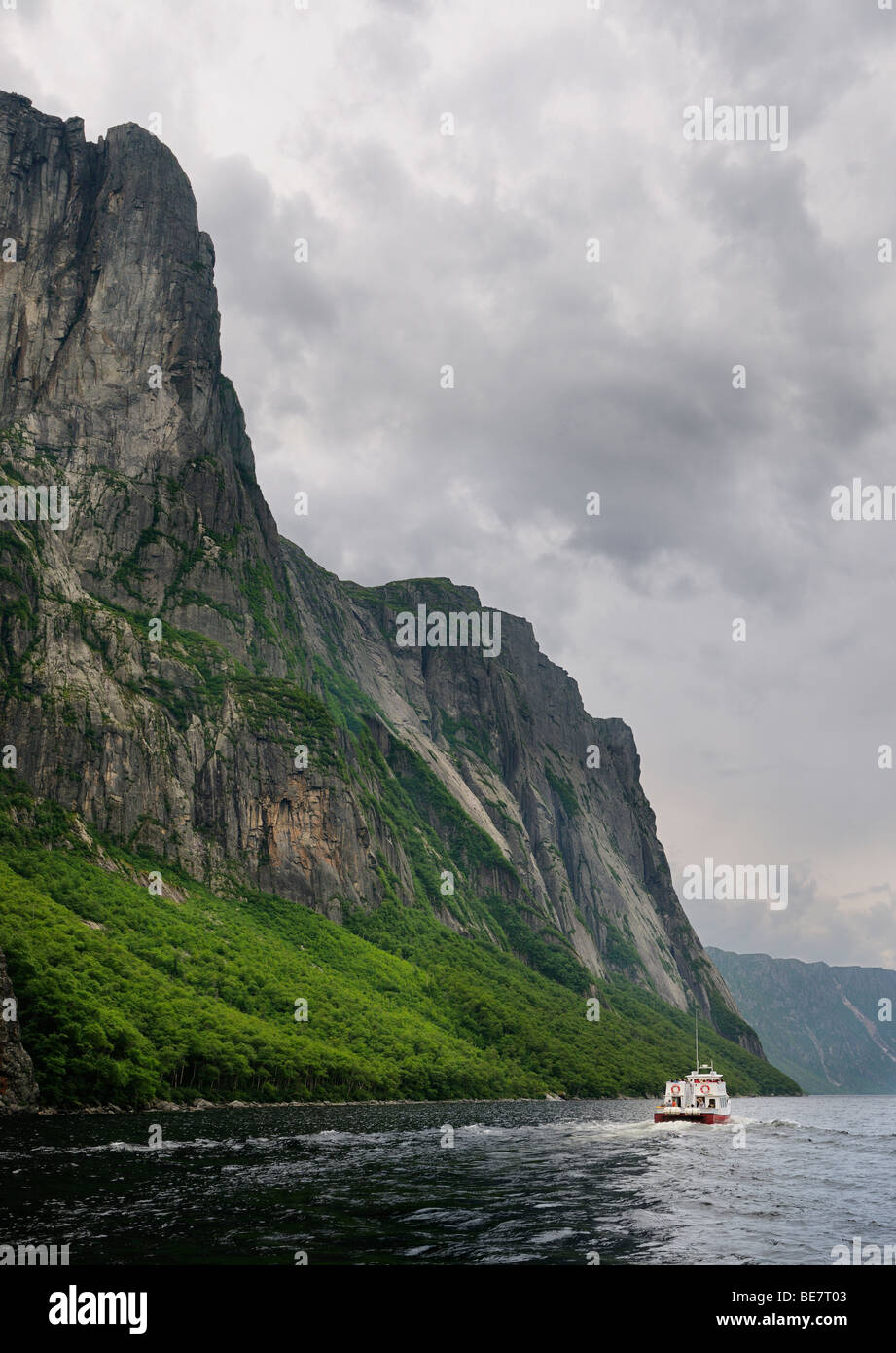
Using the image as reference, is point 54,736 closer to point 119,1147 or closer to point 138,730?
point 138,730

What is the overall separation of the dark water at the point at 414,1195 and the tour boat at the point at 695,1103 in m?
24.2

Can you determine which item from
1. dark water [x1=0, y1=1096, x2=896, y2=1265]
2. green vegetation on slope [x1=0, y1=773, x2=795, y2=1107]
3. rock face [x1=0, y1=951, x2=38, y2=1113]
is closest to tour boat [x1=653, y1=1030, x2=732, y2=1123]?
dark water [x1=0, y1=1096, x2=896, y2=1265]

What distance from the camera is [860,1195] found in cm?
5212

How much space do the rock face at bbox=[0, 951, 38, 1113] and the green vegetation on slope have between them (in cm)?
374

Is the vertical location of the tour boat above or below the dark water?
below

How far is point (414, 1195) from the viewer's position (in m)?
43.9

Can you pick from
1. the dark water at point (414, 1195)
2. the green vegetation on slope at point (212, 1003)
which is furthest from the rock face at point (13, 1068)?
the dark water at point (414, 1195)

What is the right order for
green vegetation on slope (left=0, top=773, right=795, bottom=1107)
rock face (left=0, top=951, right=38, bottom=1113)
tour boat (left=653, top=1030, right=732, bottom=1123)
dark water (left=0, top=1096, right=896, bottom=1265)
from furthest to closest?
tour boat (left=653, top=1030, right=732, bottom=1123) < green vegetation on slope (left=0, top=773, right=795, bottom=1107) < rock face (left=0, top=951, right=38, bottom=1113) < dark water (left=0, top=1096, right=896, bottom=1265)

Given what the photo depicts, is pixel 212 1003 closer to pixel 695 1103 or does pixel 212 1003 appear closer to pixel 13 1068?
pixel 13 1068

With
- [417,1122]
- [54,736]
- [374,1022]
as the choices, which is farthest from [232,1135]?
[54,736]

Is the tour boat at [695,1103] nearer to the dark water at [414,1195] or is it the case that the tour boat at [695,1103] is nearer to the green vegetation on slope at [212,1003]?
the dark water at [414,1195]

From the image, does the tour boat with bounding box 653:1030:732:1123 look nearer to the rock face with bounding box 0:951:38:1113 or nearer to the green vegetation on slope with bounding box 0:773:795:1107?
the green vegetation on slope with bounding box 0:773:795:1107

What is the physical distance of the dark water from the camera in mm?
31984
